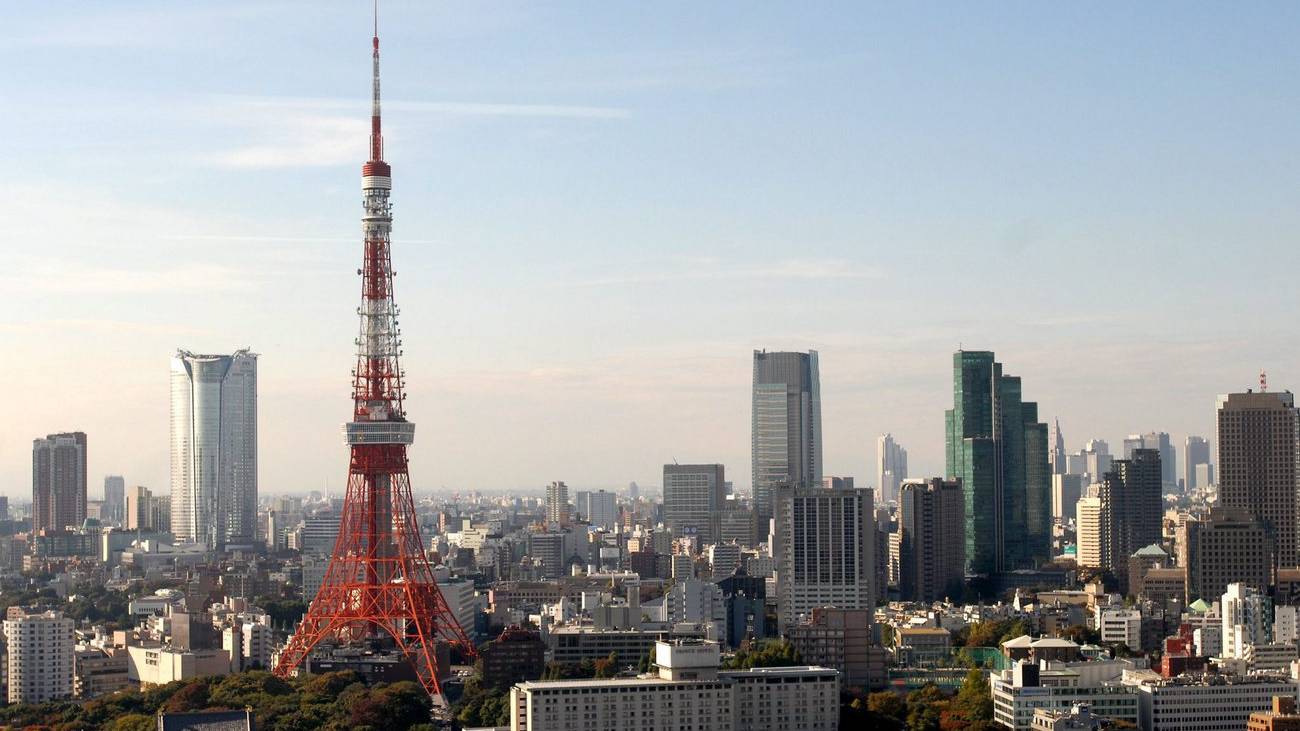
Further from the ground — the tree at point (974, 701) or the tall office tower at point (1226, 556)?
the tall office tower at point (1226, 556)

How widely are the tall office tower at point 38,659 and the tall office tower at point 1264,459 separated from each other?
1698 inches

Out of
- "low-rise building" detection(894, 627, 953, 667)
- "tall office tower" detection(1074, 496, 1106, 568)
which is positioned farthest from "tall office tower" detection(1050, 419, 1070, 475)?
"low-rise building" detection(894, 627, 953, 667)

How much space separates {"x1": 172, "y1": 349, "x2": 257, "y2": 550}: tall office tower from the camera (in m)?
133

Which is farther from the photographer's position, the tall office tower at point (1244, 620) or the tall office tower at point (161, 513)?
the tall office tower at point (161, 513)

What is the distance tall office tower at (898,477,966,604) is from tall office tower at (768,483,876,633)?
17673 mm

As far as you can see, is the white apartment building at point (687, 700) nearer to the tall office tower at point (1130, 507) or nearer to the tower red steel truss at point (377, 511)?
the tower red steel truss at point (377, 511)

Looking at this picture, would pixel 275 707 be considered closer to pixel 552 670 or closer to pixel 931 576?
pixel 552 670

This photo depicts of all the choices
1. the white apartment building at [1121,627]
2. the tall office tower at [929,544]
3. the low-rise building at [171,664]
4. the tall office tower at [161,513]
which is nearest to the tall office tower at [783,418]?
the tall office tower at [929,544]

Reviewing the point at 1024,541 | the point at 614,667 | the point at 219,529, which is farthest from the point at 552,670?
the point at 219,529

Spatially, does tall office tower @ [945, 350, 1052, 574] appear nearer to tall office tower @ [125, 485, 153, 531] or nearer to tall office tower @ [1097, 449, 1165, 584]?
tall office tower @ [1097, 449, 1165, 584]

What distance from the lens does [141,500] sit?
14038 cm

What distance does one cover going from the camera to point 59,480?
12975 centimetres

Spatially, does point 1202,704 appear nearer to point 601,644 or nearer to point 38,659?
point 601,644

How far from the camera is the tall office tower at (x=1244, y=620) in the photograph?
52.8 meters
